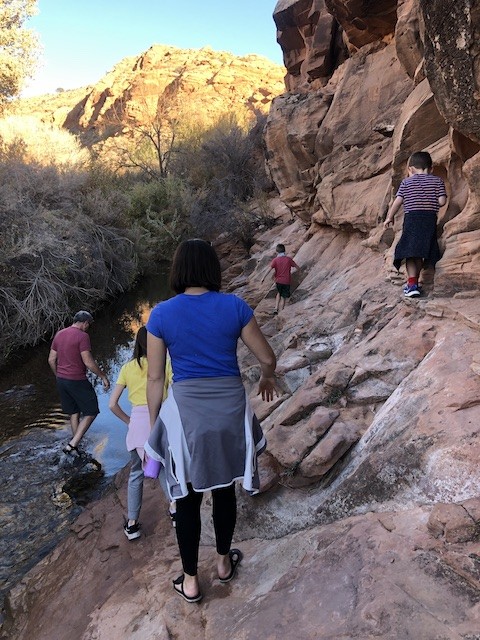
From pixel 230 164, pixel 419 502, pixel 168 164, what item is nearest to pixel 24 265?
pixel 419 502

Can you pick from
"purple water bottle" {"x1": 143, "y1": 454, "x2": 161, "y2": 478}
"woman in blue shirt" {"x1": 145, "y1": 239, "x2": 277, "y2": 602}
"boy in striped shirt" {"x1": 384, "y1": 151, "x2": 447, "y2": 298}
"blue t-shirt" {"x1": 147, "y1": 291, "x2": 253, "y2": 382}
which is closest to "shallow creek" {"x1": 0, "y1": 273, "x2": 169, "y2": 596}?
"purple water bottle" {"x1": 143, "y1": 454, "x2": 161, "y2": 478}

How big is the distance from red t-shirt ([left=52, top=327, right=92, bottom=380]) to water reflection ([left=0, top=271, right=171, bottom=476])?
1271mm

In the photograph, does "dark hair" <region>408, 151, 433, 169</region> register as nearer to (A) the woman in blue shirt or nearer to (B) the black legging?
(A) the woman in blue shirt

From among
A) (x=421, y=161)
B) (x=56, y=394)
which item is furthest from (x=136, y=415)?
(x=56, y=394)

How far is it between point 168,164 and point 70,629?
26409mm

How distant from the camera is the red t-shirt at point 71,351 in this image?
5.34 m

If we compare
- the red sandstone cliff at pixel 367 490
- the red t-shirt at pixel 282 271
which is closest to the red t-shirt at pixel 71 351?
the red sandstone cliff at pixel 367 490

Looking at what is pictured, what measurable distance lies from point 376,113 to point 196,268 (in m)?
8.08

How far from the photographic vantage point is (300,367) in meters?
5.37

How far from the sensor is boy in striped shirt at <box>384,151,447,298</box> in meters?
4.50

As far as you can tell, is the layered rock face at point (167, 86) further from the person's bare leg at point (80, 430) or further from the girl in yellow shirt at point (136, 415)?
the girl in yellow shirt at point (136, 415)

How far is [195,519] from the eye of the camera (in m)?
2.51

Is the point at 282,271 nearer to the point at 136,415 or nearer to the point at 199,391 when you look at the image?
the point at 136,415

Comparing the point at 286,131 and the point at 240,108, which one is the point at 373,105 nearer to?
the point at 286,131
